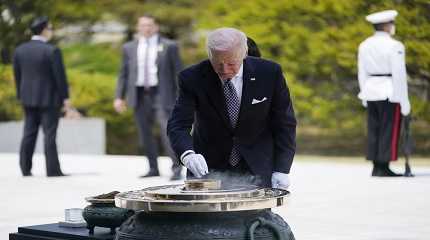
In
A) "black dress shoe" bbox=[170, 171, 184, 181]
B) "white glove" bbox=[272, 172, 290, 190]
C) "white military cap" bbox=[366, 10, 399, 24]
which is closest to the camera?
"white glove" bbox=[272, 172, 290, 190]

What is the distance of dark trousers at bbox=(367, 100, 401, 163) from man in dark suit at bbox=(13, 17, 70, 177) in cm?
363

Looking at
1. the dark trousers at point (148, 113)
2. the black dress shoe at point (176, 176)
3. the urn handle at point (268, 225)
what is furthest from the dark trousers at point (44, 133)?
the urn handle at point (268, 225)

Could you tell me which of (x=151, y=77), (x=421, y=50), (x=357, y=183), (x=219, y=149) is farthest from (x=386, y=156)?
(x=219, y=149)

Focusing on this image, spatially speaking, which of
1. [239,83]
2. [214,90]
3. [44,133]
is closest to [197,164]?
[214,90]

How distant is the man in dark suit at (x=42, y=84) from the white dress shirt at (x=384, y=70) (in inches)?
140

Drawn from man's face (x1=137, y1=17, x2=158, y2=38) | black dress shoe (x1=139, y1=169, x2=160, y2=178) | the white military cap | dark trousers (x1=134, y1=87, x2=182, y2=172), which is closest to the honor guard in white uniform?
the white military cap

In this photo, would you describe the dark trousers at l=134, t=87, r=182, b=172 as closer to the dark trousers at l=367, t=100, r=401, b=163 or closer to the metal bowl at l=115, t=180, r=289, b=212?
the dark trousers at l=367, t=100, r=401, b=163

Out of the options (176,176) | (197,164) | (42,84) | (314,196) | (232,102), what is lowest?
(314,196)

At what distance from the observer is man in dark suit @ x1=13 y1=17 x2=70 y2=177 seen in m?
13.9

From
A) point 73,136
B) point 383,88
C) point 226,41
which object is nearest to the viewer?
point 226,41

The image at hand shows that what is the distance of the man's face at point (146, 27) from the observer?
13.5 m

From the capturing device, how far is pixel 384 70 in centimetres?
1341

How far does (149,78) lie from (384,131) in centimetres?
281

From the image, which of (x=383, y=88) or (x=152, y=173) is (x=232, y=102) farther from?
(x=152, y=173)
